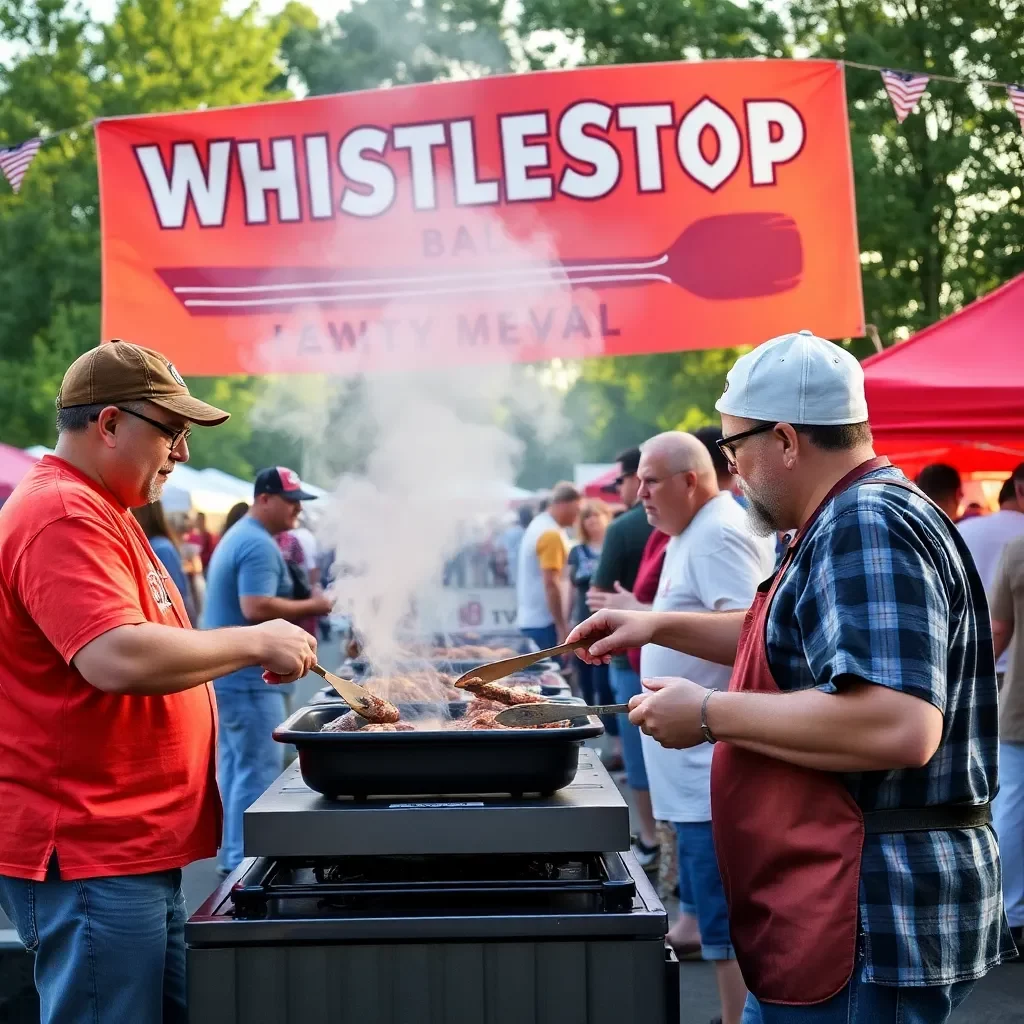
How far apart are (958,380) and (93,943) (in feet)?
14.9

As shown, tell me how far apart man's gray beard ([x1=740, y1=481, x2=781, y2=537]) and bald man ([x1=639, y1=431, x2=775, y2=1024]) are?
1.60m

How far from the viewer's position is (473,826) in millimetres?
2256

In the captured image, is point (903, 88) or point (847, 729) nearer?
point (847, 729)

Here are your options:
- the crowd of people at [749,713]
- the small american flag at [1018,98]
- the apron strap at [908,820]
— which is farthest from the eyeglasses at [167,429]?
the small american flag at [1018,98]

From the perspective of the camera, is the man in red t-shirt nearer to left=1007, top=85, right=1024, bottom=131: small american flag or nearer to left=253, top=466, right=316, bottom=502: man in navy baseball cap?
left=253, top=466, right=316, bottom=502: man in navy baseball cap

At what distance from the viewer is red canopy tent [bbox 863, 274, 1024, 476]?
545cm

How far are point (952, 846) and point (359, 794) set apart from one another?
3.63ft

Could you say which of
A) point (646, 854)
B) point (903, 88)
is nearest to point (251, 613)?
point (646, 854)

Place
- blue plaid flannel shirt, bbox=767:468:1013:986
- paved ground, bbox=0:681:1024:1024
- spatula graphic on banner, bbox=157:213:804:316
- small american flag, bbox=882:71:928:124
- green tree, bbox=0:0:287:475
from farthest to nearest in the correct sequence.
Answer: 1. green tree, bbox=0:0:287:475
2. small american flag, bbox=882:71:928:124
3. spatula graphic on banner, bbox=157:213:804:316
4. paved ground, bbox=0:681:1024:1024
5. blue plaid flannel shirt, bbox=767:468:1013:986

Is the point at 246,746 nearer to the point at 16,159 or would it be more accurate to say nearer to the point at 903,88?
the point at 16,159

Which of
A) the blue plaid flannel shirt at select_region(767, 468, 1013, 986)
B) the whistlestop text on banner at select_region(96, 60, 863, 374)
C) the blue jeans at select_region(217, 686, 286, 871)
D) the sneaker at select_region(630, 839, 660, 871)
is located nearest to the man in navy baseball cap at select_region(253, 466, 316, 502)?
the whistlestop text on banner at select_region(96, 60, 863, 374)

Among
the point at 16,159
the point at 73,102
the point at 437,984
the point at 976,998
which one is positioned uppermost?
the point at 73,102

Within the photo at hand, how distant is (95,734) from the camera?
2.36 m

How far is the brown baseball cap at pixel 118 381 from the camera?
252 centimetres
